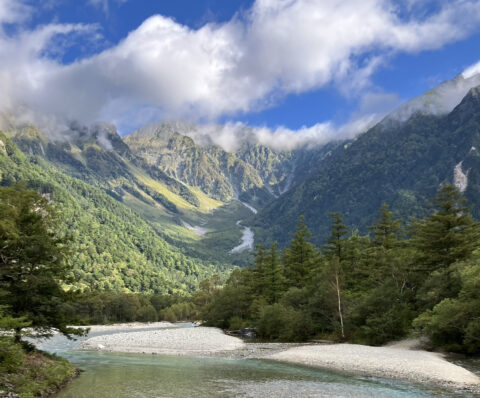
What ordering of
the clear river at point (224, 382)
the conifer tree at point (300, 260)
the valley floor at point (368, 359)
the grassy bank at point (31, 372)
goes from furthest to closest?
the conifer tree at point (300, 260) → the valley floor at point (368, 359) → the clear river at point (224, 382) → the grassy bank at point (31, 372)

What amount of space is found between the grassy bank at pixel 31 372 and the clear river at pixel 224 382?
1.05 m

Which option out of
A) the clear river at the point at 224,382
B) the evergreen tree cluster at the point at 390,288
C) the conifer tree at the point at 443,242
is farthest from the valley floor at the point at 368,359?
the conifer tree at the point at 443,242

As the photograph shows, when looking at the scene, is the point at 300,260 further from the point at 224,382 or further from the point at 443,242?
the point at 224,382

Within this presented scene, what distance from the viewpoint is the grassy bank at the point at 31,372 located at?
56.4ft

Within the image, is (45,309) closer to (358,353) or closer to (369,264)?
(358,353)

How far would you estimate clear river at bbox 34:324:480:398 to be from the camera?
2475cm

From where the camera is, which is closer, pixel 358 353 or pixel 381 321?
pixel 358 353

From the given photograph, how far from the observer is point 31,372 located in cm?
2548

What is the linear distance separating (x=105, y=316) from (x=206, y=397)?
508ft

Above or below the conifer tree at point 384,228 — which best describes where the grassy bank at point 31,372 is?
below

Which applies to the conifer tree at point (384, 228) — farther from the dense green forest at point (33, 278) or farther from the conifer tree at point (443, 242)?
the dense green forest at point (33, 278)

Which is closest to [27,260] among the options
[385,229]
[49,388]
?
[49,388]

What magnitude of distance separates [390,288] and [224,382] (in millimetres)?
28982

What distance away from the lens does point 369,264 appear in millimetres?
64125
